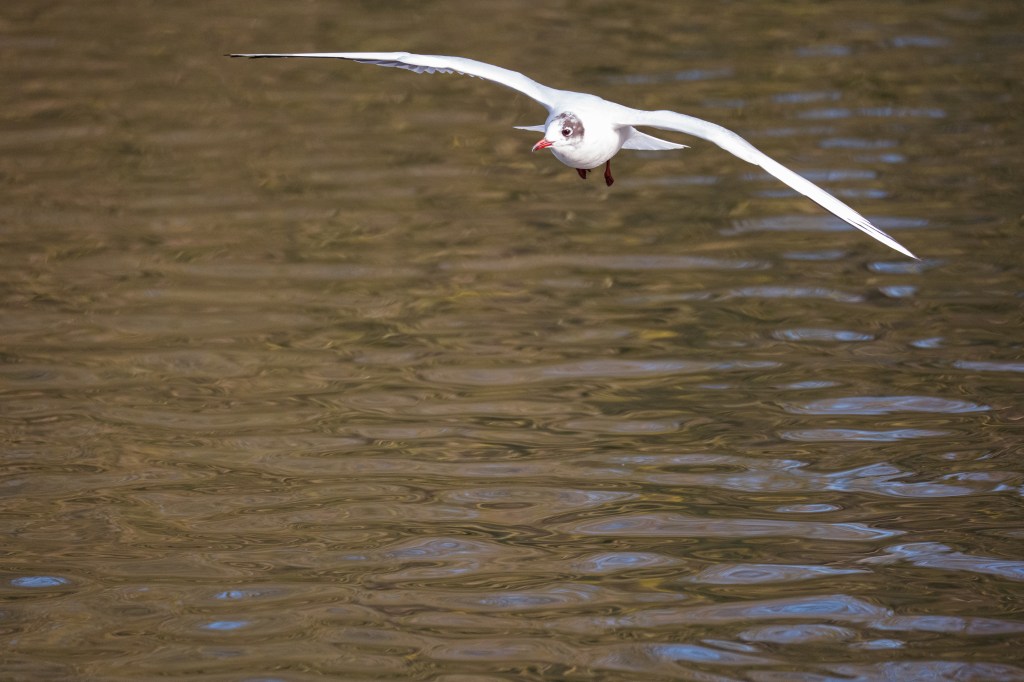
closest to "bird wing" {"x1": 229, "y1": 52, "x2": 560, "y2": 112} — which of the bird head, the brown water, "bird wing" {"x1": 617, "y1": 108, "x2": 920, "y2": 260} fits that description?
the bird head

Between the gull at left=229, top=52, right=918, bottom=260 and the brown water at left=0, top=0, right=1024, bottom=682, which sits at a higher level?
the gull at left=229, top=52, right=918, bottom=260

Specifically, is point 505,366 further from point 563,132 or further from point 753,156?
point 753,156

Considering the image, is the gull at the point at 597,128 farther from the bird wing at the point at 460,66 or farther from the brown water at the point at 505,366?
the brown water at the point at 505,366

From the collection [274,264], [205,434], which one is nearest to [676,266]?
[274,264]

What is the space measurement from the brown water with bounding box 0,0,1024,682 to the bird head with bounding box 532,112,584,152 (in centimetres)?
143

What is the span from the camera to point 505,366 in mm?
7273

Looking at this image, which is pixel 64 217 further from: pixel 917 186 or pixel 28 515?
pixel 917 186

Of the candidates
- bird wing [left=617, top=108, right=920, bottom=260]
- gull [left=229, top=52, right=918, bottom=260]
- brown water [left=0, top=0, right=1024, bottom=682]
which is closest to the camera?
bird wing [left=617, top=108, right=920, bottom=260]

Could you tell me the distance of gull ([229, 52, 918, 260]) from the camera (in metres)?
4.84

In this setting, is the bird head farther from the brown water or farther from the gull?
the brown water

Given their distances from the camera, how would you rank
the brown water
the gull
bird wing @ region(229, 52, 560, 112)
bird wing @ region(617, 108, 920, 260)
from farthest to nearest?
bird wing @ region(229, 52, 560, 112) → the brown water → the gull → bird wing @ region(617, 108, 920, 260)

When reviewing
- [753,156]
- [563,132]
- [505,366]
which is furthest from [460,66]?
[505,366]

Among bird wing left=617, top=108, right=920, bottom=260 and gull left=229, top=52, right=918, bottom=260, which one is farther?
gull left=229, top=52, right=918, bottom=260

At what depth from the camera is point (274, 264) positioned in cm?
843
